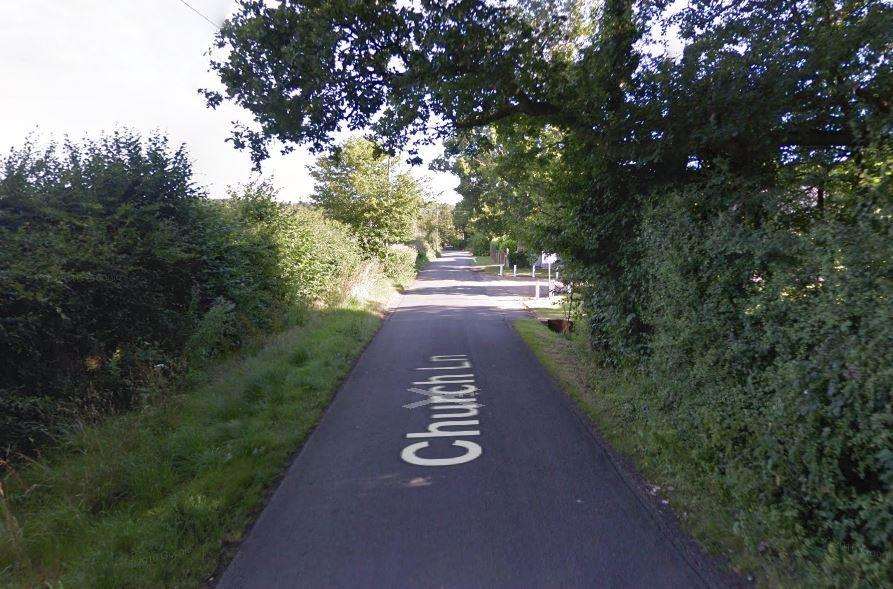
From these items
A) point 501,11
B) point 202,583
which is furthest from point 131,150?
point 202,583

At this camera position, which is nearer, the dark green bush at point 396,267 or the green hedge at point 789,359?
the green hedge at point 789,359

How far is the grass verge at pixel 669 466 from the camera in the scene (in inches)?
155

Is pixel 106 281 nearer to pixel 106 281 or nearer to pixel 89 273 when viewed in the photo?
pixel 106 281

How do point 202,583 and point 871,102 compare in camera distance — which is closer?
point 202,583

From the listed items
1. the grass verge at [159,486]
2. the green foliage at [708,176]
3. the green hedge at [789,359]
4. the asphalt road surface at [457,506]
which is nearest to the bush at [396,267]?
the green foliage at [708,176]

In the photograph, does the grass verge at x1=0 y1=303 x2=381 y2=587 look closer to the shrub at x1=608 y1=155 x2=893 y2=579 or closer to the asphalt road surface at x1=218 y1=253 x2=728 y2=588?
the asphalt road surface at x1=218 y1=253 x2=728 y2=588

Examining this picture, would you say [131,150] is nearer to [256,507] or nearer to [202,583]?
[256,507]

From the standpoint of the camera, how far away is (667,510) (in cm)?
489

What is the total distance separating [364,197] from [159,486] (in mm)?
24150

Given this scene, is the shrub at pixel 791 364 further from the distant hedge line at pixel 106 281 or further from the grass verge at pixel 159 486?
the distant hedge line at pixel 106 281

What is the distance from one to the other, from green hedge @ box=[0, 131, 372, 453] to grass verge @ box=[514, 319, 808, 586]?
605cm

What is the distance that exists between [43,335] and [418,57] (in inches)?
239

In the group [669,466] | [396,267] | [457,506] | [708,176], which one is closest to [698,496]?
[669,466]

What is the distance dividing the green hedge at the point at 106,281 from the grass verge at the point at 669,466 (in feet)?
19.8
